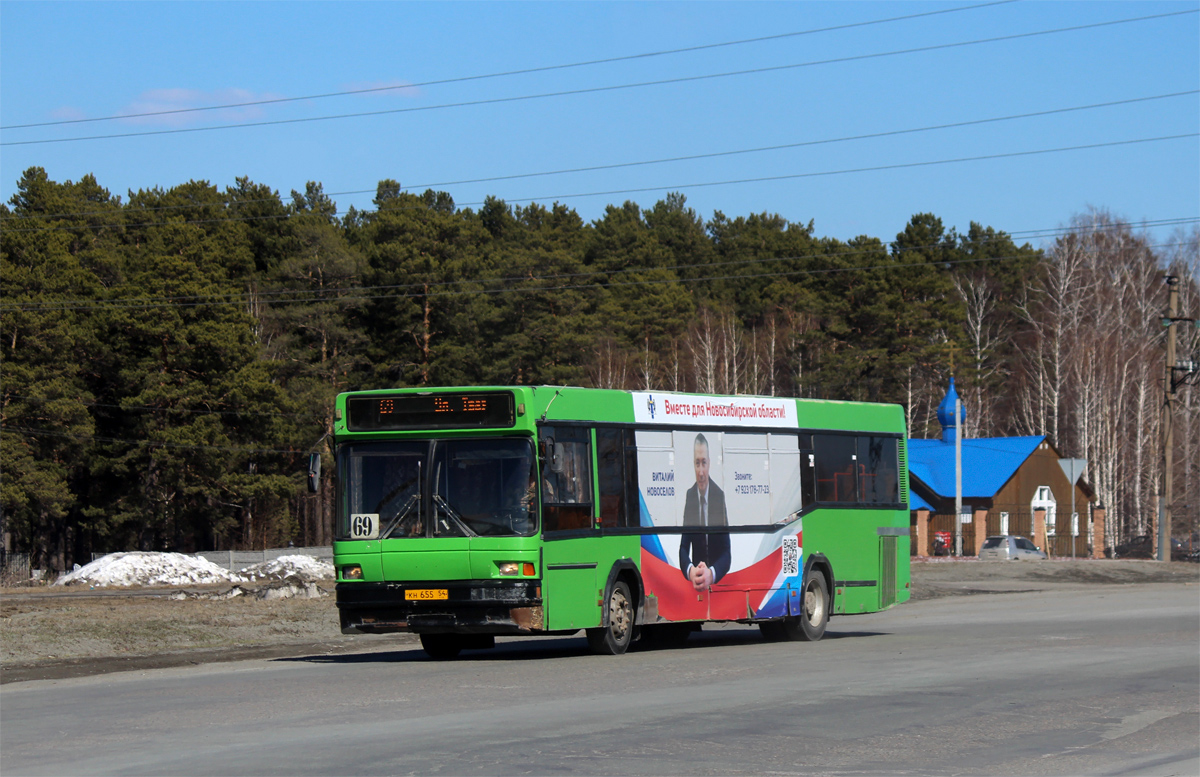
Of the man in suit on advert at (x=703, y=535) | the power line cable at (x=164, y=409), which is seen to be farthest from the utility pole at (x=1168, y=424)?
the power line cable at (x=164, y=409)

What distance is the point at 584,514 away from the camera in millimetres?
17219

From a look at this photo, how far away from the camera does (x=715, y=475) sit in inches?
768

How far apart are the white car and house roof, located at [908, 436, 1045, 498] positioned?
1135 centimetres

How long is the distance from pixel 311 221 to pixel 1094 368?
44.9 metres

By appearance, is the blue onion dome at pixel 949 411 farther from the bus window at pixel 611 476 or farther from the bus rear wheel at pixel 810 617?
the bus window at pixel 611 476

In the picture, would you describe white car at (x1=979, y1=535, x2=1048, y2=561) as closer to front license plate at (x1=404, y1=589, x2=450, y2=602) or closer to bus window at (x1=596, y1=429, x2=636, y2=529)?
bus window at (x1=596, y1=429, x2=636, y2=529)

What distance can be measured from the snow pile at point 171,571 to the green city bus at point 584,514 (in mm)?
27395

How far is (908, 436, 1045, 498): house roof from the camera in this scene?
2803 inches

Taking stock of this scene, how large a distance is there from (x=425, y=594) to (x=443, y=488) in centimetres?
120

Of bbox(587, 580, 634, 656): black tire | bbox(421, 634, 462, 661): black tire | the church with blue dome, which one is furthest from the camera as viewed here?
the church with blue dome

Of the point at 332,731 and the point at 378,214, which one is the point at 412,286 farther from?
the point at 332,731

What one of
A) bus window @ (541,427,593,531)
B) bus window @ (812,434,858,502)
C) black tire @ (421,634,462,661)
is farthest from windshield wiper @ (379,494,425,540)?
bus window @ (812,434,858,502)

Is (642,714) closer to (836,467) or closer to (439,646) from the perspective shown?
(439,646)

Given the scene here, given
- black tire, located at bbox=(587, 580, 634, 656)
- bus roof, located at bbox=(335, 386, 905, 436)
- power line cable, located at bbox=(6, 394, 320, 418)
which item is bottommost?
black tire, located at bbox=(587, 580, 634, 656)
